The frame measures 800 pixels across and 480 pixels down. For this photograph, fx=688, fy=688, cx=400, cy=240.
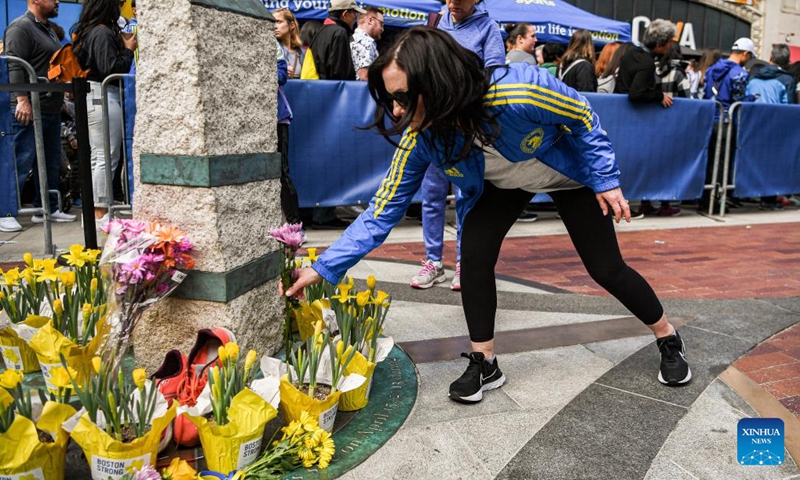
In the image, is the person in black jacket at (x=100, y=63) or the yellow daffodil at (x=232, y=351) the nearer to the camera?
the yellow daffodil at (x=232, y=351)

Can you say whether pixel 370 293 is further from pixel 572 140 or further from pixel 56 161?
pixel 56 161

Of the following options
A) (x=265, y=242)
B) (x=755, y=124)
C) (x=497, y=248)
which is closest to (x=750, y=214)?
(x=755, y=124)

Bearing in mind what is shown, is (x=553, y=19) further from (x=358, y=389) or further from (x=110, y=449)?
(x=110, y=449)

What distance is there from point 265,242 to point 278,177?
300 mm

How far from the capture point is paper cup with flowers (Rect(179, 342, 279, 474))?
6.86 ft

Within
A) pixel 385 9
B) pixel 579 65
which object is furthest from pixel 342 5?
pixel 385 9

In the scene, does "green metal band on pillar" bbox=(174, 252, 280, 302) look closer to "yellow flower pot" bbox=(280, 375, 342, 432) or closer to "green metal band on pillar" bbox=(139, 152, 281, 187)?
"green metal band on pillar" bbox=(139, 152, 281, 187)

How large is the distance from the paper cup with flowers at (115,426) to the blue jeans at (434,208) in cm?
266

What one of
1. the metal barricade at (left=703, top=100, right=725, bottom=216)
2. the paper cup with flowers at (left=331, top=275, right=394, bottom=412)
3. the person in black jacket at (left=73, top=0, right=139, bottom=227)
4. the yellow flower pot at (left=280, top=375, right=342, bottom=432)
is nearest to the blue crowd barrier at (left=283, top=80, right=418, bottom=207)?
the person in black jacket at (left=73, top=0, right=139, bottom=227)

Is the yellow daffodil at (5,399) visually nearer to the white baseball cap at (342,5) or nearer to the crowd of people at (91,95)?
the crowd of people at (91,95)

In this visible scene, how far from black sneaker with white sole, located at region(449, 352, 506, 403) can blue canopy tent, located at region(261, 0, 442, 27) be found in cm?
687

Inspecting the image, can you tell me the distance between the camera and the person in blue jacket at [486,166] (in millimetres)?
2213

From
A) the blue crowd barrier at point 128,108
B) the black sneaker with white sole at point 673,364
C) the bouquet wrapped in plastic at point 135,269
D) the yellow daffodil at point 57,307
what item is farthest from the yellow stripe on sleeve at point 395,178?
the blue crowd barrier at point 128,108

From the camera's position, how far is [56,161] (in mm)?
6312
